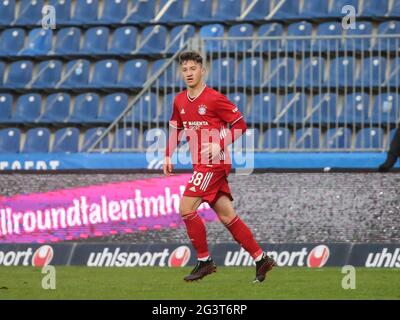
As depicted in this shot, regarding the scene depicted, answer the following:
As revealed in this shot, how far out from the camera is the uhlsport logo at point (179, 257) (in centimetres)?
1375

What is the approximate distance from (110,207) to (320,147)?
272cm

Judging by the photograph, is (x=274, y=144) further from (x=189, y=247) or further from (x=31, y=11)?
(x=31, y=11)

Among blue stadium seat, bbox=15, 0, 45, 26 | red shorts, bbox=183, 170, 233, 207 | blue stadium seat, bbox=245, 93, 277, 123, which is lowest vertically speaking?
red shorts, bbox=183, 170, 233, 207

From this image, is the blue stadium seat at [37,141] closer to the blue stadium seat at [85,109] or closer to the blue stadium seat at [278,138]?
the blue stadium seat at [85,109]

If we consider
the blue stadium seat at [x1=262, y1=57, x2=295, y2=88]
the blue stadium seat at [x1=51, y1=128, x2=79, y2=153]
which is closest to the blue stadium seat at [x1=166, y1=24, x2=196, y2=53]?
the blue stadium seat at [x1=51, y1=128, x2=79, y2=153]

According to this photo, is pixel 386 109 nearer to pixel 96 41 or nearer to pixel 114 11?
pixel 96 41

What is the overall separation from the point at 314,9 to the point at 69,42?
4.21m

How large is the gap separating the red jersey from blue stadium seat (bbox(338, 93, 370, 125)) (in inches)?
160

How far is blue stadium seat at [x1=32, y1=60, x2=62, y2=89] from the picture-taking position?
1891 centimetres

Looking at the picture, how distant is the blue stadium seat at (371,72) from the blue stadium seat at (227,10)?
4.09m

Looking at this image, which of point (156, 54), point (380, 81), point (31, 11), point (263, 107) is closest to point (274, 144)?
point (263, 107)

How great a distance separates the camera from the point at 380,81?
14.6 metres

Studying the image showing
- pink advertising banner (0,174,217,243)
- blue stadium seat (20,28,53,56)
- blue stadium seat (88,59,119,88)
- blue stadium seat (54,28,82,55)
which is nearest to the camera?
pink advertising banner (0,174,217,243)

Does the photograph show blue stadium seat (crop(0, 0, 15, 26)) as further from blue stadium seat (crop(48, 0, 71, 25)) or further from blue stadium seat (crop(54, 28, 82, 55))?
blue stadium seat (crop(54, 28, 82, 55))
